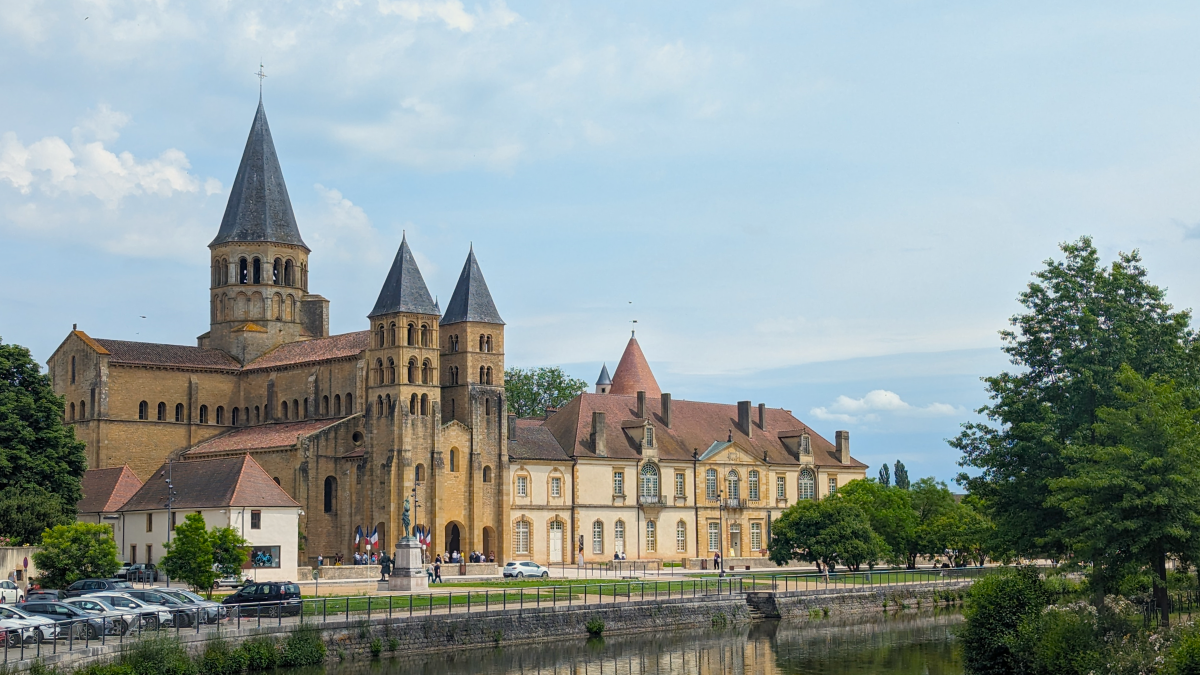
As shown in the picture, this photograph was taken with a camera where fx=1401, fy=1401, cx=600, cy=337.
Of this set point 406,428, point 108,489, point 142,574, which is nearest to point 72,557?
point 142,574

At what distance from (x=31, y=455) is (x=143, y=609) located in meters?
23.3

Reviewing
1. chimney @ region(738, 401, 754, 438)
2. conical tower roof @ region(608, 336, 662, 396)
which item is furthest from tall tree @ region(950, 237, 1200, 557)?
conical tower roof @ region(608, 336, 662, 396)

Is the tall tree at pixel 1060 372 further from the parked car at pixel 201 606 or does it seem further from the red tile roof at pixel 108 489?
the red tile roof at pixel 108 489

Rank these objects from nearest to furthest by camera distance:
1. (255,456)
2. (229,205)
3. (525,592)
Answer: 1. (525,592)
2. (255,456)
3. (229,205)

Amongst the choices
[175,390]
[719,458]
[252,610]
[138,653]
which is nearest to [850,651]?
[252,610]

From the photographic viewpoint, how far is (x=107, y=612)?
1635 inches

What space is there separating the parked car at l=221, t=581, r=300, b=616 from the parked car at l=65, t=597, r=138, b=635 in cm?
439

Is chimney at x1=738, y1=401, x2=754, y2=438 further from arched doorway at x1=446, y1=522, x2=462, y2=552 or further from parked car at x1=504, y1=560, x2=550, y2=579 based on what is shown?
parked car at x1=504, y1=560, x2=550, y2=579

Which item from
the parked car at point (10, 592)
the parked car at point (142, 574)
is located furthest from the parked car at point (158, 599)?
the parked car at point (142, 574)

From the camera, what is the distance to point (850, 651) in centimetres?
5212

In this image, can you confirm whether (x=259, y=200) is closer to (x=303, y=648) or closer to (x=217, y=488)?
(x=217, y=488)

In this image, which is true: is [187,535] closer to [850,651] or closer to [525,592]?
[525,592]

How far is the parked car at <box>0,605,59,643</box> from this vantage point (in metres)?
37.9

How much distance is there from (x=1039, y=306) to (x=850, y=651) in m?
14.7
